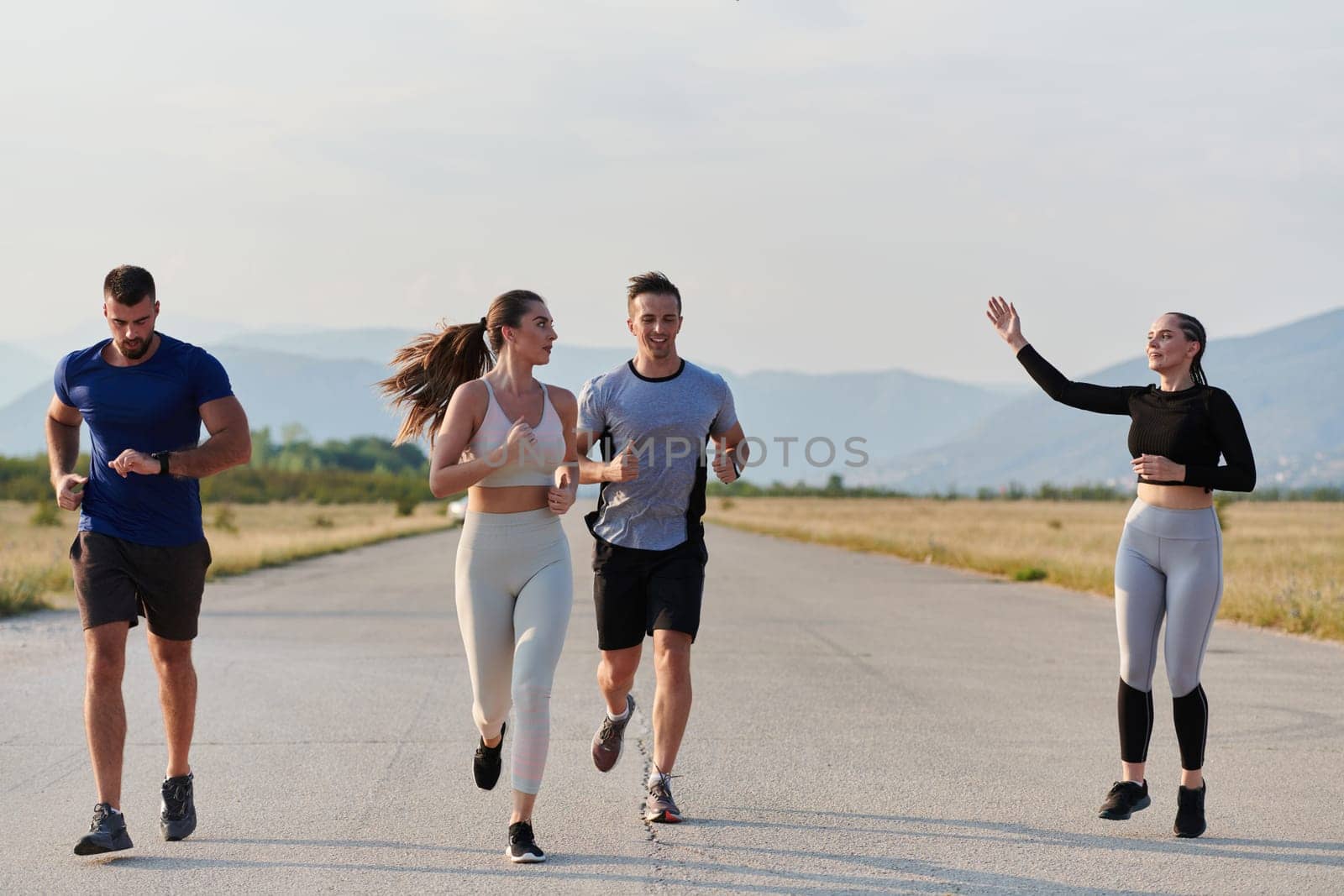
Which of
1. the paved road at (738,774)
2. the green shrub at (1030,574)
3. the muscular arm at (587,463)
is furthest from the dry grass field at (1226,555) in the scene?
the muscular arm at (587,463)

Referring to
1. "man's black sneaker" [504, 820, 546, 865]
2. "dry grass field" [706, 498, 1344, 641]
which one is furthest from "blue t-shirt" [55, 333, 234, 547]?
"dry grass field" [706, 498, 1344, 641]

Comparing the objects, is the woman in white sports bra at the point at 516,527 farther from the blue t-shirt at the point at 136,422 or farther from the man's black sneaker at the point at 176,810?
the man's black sneaker at the point at 176,810

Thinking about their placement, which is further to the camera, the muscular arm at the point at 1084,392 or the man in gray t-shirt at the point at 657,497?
the muscular arm at the point at 1084,392

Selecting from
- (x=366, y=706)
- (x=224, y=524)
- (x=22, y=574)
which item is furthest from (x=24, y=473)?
(x=366, y=706)

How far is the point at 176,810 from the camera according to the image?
606cm

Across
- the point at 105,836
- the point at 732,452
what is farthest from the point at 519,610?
the point at 105,836

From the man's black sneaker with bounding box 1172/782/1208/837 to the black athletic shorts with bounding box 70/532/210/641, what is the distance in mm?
3991

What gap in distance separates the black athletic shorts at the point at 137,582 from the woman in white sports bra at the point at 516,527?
1.11 meters

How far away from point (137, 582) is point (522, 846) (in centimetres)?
189

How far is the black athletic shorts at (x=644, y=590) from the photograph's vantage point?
6387 mm

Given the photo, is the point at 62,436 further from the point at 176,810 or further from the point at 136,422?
the point at 176,810

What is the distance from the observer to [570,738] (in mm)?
8664

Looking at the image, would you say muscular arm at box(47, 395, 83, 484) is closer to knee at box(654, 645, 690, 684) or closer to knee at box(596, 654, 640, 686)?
knee at box(596, 654, 640, 686)

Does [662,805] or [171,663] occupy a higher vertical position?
[171,663]
